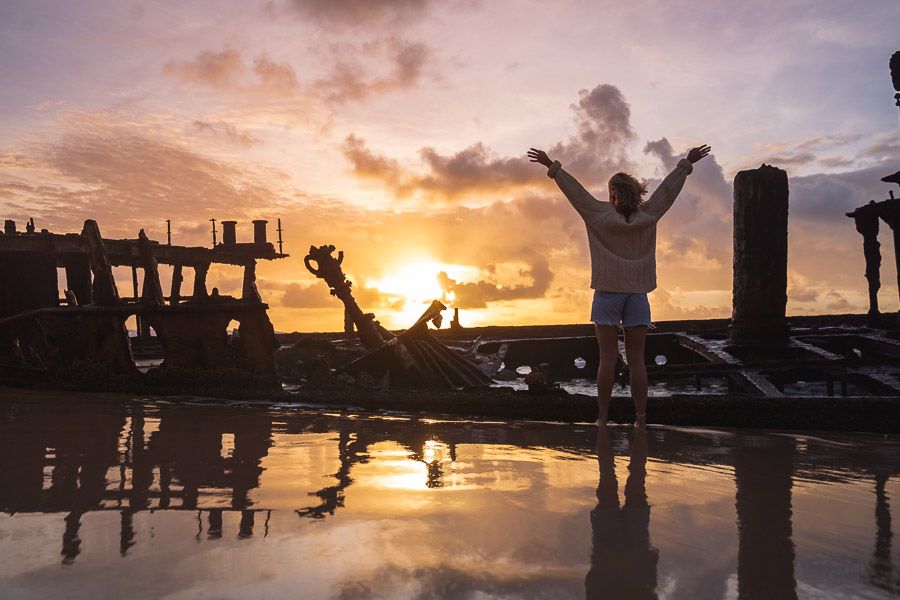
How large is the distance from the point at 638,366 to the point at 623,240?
95 cm

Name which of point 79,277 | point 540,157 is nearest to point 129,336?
point 540,157

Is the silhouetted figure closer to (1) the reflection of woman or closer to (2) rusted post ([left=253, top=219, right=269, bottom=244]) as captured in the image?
(1) the reflection of woman

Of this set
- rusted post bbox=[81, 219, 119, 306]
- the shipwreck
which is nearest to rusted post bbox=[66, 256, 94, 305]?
the shipwreck

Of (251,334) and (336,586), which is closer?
(336,586)

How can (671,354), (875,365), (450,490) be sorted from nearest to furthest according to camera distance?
(450,490)
(875,365)
(671,354)

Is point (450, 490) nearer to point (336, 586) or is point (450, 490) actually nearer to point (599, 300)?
point (336, 586)

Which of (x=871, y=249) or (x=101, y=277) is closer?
(x=101, y=277)

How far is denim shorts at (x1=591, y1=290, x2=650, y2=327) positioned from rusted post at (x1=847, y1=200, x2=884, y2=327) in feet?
51.3

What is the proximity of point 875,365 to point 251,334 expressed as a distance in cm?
687

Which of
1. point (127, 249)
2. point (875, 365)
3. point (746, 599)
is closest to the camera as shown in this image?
point (746, 599)

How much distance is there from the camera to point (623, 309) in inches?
204

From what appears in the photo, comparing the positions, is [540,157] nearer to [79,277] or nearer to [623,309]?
[623,309]

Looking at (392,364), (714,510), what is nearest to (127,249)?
(392,364)

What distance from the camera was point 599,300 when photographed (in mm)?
5238
